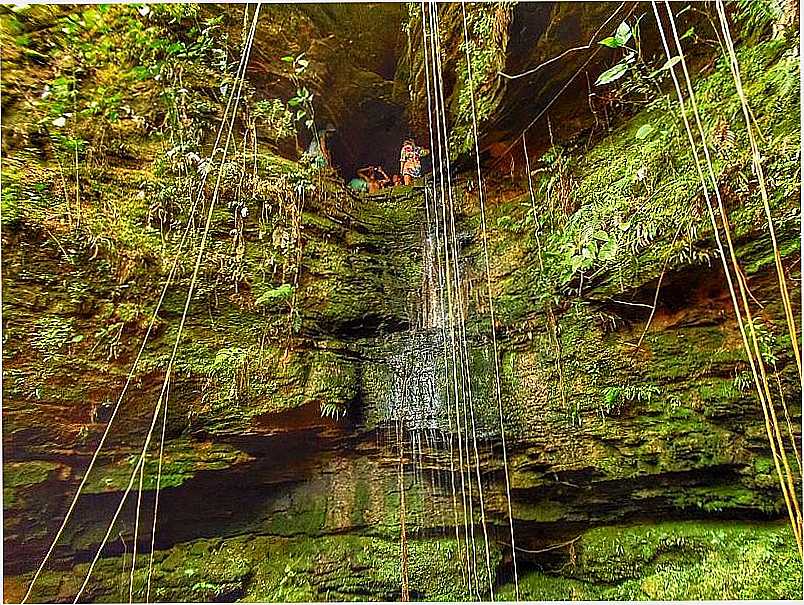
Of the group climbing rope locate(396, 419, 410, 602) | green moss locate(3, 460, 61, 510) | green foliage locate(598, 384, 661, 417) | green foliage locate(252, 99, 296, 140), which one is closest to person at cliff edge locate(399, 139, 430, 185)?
green foliage locate(252, 99, 296, 140)

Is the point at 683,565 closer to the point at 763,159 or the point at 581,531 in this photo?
the point at 581,531

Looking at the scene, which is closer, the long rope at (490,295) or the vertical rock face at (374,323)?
the vertical rock face at (374,323)

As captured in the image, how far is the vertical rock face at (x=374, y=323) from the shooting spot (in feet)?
4.11

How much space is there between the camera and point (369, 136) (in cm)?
184

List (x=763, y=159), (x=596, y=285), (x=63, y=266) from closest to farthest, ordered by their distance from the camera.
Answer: (x=763, y=159) < (x=63, y=266) < (x=596, y=285)

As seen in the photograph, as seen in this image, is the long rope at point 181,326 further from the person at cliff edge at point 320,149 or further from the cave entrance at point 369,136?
the cave entrance at point 369,136

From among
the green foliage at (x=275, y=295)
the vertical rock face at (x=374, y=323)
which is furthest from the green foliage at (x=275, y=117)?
the green foliage at (x=275, y=295)

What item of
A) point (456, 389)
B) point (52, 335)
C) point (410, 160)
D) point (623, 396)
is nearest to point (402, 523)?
point (456, 389)

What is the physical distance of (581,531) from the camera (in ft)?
4.98

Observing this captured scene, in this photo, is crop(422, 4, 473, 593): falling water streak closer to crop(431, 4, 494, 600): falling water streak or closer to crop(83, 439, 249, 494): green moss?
crop(431, 4, 494, 600): falling water streak

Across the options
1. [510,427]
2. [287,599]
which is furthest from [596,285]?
[287,599]

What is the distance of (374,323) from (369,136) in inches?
30.2

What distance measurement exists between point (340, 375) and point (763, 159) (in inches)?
56.1

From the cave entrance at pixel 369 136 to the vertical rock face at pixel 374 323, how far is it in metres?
0.02
